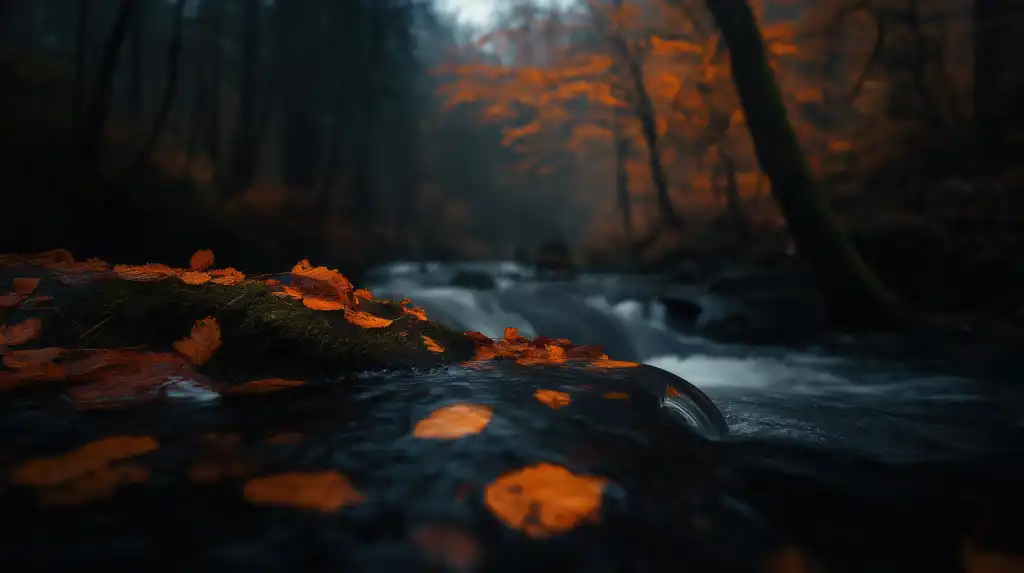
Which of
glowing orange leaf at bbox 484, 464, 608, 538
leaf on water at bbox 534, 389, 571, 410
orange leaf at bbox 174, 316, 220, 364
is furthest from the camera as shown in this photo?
orange leaf at bbox 174, 316, 220, 364

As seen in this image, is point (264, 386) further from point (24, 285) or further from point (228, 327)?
point (24, 285)

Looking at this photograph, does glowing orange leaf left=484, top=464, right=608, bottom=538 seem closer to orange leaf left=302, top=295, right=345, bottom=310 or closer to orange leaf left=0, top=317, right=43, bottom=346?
orange leaf left=302, top=295, right=345, bottom=310

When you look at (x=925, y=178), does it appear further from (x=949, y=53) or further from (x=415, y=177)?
(x=415, y=177)

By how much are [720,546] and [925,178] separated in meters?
10.3

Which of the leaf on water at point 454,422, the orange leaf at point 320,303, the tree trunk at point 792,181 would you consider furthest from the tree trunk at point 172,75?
the leaf on water at point 454,422

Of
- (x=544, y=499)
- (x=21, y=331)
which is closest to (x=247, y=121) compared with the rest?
(x=21, y=331)

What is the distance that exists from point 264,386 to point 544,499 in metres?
1.10

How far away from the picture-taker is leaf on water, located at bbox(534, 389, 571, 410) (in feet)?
5.24

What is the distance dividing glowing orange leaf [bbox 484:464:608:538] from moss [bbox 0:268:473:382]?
3.45 ft

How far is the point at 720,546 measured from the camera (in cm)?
103

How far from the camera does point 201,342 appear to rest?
184cm

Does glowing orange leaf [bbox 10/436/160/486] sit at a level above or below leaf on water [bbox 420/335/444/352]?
below

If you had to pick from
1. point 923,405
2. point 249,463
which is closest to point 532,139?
point 923,405

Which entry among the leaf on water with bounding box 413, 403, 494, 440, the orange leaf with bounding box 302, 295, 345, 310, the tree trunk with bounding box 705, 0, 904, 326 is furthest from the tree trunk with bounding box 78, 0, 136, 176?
the leaf on water with bounding box 413, 403, 494, 440
